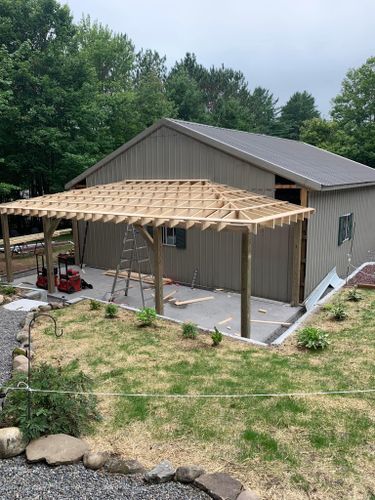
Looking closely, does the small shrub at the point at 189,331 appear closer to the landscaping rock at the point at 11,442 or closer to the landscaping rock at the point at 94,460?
the landscaping rock at the point at 94,460

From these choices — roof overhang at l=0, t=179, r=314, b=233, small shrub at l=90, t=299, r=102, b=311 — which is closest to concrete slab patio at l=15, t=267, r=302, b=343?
small shrub at l=90, t=299, r=102, b=311

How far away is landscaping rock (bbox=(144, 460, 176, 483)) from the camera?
12.2ft

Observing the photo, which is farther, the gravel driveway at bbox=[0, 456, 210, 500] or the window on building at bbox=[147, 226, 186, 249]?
the window on building at bbox=[147, 226, 186, 249]

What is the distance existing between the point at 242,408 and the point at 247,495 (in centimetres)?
143

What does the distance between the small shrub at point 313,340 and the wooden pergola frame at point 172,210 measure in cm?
107

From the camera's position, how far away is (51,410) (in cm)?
449

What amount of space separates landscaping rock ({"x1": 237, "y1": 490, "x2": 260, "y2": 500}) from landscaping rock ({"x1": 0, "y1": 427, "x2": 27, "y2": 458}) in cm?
233

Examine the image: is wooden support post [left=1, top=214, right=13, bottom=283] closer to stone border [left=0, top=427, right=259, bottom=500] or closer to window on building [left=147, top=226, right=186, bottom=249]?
window on building [left=147, top=226, right=186, bottom=249]

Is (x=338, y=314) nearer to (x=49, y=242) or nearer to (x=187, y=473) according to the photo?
(x=187, y=473)

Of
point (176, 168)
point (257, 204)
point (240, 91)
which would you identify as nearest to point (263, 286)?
point (257, 204)

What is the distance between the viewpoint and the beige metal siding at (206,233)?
1040cm

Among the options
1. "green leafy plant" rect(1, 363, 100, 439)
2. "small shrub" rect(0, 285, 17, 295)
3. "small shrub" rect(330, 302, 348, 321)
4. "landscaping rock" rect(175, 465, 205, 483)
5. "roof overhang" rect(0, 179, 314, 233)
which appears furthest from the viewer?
"small shrub" rect(0, 285, 17, 295)

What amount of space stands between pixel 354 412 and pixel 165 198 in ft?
21.5

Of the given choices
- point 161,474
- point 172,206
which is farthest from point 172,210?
point 161,474
